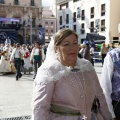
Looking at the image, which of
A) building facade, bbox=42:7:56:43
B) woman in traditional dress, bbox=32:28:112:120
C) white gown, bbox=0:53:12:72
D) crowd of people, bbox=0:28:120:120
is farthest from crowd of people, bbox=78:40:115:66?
building facade, bbox=42:7:56:43

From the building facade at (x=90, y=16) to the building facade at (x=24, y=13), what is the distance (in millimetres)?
6125

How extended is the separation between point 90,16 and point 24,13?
1780 centimetres

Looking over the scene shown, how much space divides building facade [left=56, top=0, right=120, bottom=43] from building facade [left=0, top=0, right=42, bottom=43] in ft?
20.1

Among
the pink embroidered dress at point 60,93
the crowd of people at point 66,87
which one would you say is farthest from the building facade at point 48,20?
the pink embroidered dress at point 60,93

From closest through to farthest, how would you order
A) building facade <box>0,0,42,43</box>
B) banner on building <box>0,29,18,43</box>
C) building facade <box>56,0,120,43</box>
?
building facade <box>56,0,120,43</box> → banner on building <box>0,29,18,43</box> → building facade <box>0,0,42,43</box>

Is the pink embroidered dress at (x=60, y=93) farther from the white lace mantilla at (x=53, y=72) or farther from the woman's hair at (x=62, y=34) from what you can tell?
the woman's hair at (x=62, y=34)

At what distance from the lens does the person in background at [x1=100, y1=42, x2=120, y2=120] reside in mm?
2754

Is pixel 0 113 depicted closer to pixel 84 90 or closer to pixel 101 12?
pixel 84 90

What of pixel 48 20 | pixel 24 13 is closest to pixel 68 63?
pixel 24 13

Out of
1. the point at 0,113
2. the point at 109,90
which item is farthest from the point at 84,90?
the point at 0,113

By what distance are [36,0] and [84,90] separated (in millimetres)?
54694

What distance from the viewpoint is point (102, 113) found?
2471mm

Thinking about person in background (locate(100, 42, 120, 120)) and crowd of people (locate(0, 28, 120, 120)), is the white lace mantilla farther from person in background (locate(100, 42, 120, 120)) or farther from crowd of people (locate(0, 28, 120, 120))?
person in background (locate(100, 42, 120, 120))

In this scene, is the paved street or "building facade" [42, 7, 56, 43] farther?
"building facade" [42, 7, 56, 43]
